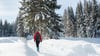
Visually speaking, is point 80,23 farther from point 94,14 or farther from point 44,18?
point 44,18

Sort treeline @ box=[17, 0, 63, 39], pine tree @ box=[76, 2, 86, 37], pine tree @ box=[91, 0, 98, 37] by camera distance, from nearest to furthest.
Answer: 1. treeline @ box=[17, 0, 63, 39]
2. pine tree @ box=[91, 0, 98, 37]
3. pine tree @ box=[76, 2, 86, 37]

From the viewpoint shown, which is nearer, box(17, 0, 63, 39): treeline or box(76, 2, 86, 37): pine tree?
box(17, 0, 63, 39): treeline

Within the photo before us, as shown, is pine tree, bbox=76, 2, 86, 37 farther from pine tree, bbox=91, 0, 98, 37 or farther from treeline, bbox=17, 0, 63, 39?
treeline, bbox=17, 0, 63, 39

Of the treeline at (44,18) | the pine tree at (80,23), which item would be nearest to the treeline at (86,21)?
the pine tree at (80,23)

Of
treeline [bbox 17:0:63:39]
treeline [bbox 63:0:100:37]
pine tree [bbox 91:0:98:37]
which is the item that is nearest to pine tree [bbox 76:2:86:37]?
treeline [bbox 63:0:100:37]

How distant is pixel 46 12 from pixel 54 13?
150cm

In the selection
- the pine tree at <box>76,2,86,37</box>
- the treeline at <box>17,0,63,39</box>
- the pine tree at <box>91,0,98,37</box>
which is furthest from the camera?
the pine tree at <box>76,2,86,37</box>

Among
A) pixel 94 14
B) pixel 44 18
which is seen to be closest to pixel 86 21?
pixel 94 14

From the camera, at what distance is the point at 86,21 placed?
83812mm

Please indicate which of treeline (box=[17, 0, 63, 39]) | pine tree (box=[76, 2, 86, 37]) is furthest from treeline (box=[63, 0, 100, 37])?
treeline (box=[17, 0, 63, 39])

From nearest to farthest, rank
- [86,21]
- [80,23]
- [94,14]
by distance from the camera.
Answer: [94,14], [86,21], [80,23]

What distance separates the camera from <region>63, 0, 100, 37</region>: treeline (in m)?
80.2

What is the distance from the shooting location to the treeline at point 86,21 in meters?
80.2

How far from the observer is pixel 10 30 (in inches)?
5635
